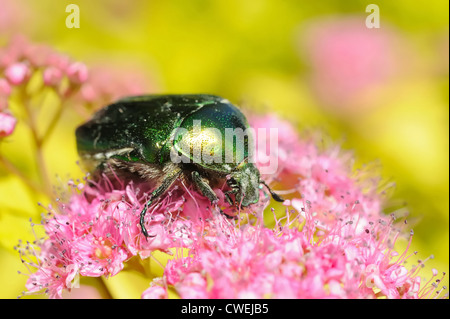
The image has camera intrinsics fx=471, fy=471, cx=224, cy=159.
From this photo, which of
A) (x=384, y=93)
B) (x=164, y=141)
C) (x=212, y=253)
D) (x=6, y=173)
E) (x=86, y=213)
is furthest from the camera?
(x=384, y=93)

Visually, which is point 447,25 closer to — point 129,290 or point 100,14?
point 100,14

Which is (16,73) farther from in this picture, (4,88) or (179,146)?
(179,146)

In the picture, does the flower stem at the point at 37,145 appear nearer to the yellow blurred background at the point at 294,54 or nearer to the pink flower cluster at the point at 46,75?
the pink flower cluster at the point at 46,75

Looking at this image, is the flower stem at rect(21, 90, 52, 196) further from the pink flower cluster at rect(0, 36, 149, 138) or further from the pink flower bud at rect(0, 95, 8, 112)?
→ the pink flower bud at rect(0, 95, 8, 112)

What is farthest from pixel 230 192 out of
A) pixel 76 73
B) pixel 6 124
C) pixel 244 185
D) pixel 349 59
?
pixel 349 59

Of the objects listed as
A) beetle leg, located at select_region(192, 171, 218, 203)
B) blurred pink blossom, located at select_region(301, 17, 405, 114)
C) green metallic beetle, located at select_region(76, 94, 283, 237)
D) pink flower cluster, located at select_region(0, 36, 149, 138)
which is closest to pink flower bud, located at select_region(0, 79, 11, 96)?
pink flower cluster, located at select_region(0, 36, 149, 138)

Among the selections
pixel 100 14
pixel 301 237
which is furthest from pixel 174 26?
pixel 301 237

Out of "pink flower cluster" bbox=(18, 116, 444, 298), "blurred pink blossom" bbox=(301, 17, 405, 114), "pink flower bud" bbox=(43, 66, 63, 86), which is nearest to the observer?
"pink flower cluster" bbox=(18, 116, 444, 298)
